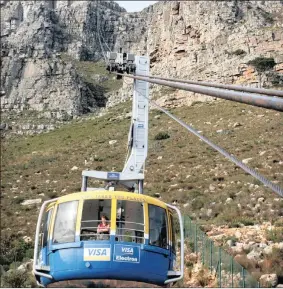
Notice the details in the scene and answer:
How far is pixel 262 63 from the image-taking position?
49594 mm

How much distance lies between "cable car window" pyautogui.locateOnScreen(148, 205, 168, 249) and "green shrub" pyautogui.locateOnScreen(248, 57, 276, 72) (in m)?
33.3

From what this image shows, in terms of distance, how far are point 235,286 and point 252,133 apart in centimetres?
2332

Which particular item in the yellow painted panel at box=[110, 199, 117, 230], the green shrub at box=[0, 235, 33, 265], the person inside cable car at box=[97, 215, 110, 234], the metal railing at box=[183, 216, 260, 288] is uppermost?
the yellow painted panel at box=[110, 199, 117, 230]

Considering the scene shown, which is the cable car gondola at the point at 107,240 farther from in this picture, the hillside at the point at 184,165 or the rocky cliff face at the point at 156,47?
the rocky cliff face at the point at 156,47

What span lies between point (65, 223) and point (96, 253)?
970 mm

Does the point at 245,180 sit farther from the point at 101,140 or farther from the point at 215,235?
the point at 101,140

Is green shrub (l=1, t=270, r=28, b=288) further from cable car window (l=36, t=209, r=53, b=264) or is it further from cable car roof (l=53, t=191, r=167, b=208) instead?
cable car roof (l=53, t=191, r=167, b=208)

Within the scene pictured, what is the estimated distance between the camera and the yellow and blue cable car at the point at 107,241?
1062cm

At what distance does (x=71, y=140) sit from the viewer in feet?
188

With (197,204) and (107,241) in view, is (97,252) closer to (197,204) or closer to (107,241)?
(107,241)

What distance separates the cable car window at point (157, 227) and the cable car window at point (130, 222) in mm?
190

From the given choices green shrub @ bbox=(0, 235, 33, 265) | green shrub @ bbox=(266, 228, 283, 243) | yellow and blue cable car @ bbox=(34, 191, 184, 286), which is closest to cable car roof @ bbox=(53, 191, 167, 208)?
yellow and blue cable car @ bbox=(34, 191, 184, 286)

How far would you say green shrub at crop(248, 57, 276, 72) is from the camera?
4521cm

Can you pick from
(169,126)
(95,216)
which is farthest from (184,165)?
(95,216)
